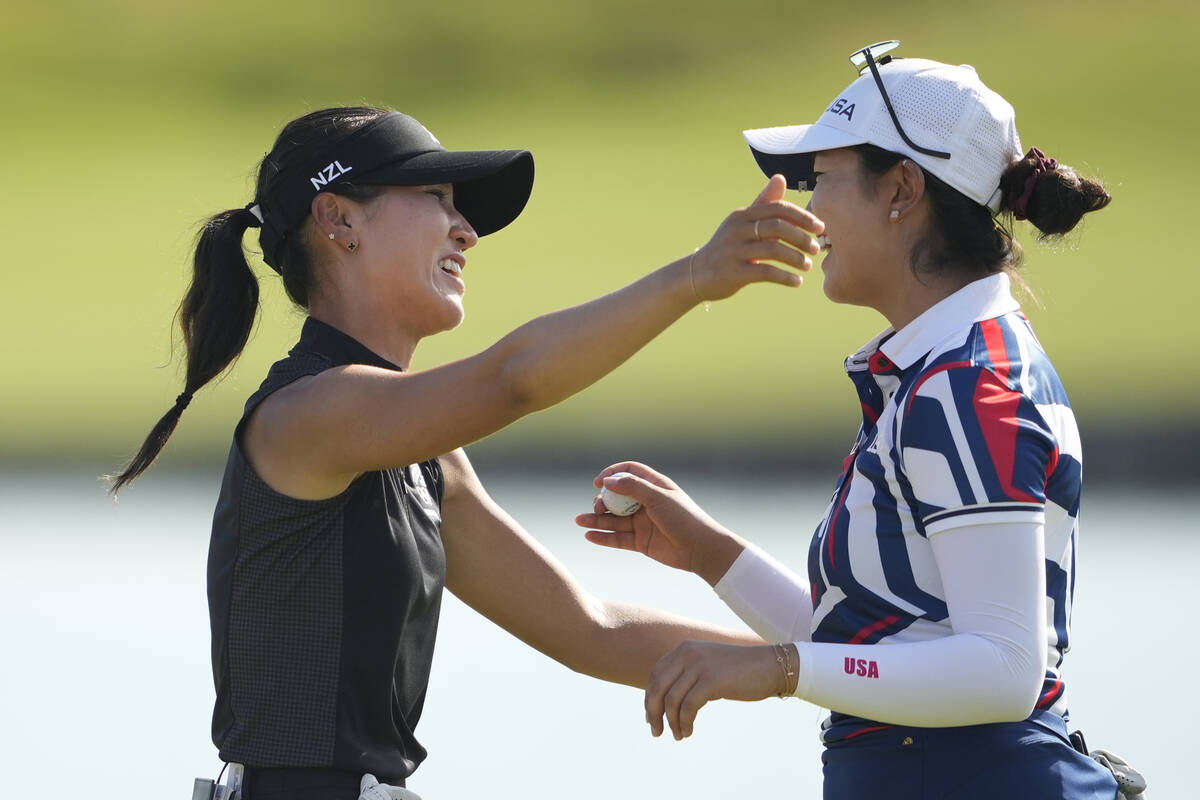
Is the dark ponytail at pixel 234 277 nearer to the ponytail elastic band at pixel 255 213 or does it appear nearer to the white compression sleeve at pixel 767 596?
the ponytail elastic band at pixel 255 213

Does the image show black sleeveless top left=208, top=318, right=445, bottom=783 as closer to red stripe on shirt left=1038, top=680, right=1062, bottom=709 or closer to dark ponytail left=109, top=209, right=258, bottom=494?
dark ponytail left=109, top=209, right=258, bottom=494

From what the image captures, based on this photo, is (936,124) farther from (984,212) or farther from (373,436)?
(373,436)

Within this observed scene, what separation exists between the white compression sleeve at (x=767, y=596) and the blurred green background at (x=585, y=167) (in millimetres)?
5635

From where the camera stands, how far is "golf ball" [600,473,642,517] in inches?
88.0

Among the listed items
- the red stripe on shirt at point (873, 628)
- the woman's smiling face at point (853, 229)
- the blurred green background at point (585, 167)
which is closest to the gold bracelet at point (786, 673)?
the red stripe on shirt at point (873, 628)

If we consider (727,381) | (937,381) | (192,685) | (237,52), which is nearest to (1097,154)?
(727,381)

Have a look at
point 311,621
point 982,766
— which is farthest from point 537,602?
point 982,766

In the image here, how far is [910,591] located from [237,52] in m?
7.44

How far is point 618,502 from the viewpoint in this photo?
224 centimetres

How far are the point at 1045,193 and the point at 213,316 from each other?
1202mm

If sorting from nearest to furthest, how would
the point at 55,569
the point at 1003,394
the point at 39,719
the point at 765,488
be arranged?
the point at 1003,394 → the point at 39,719 → the point at 55,569 → the point at 765,488

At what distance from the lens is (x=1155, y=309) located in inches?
331

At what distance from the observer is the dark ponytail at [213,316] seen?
2.18m

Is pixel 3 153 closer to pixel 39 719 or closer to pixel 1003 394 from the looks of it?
pixel 39 719
